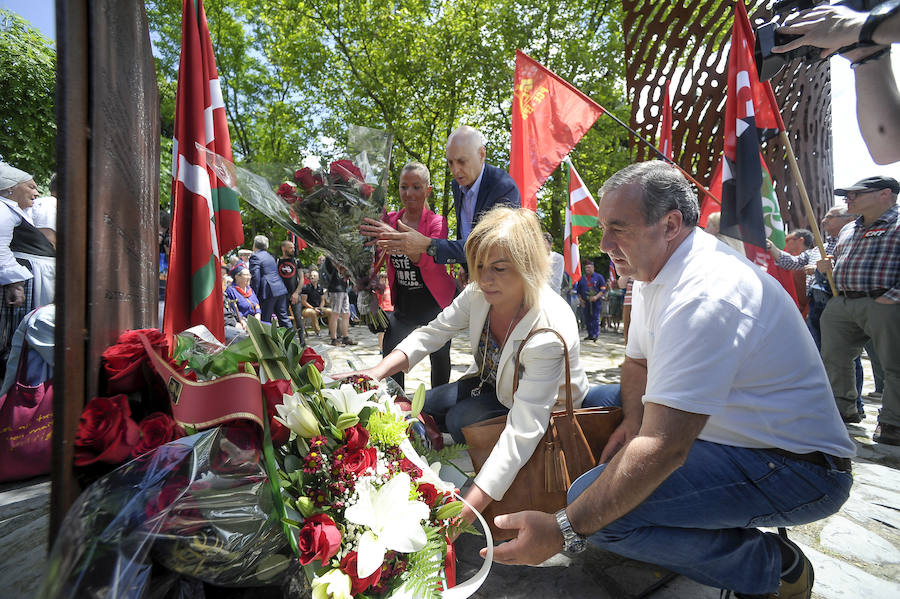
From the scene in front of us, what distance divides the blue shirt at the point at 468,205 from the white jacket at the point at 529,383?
3.11 feet

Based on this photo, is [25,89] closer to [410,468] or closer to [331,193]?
[331,193]

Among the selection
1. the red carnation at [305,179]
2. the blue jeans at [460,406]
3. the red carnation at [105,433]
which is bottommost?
the blue jeans at [460,406]

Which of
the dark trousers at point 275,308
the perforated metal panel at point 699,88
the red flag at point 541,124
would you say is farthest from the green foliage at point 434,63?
the red flag at point 541,124

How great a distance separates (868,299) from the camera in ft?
13.7

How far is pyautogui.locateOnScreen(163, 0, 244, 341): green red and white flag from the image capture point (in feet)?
7.54

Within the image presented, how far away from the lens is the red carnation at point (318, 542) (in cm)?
110

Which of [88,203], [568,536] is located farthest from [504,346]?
[88,203]

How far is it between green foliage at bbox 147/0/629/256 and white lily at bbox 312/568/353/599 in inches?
540

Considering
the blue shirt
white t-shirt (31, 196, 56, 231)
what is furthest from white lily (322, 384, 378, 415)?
white t-shirt (31, 196, 56, 231)

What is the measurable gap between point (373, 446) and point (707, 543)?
118 centimetres

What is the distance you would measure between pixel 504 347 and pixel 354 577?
3.91 ft

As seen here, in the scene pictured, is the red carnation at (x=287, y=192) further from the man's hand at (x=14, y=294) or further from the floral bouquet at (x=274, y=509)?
the man's hand at (x=14, y=294)

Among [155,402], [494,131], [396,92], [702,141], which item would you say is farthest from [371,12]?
[155,402]

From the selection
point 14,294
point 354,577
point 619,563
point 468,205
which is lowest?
point 619,563
